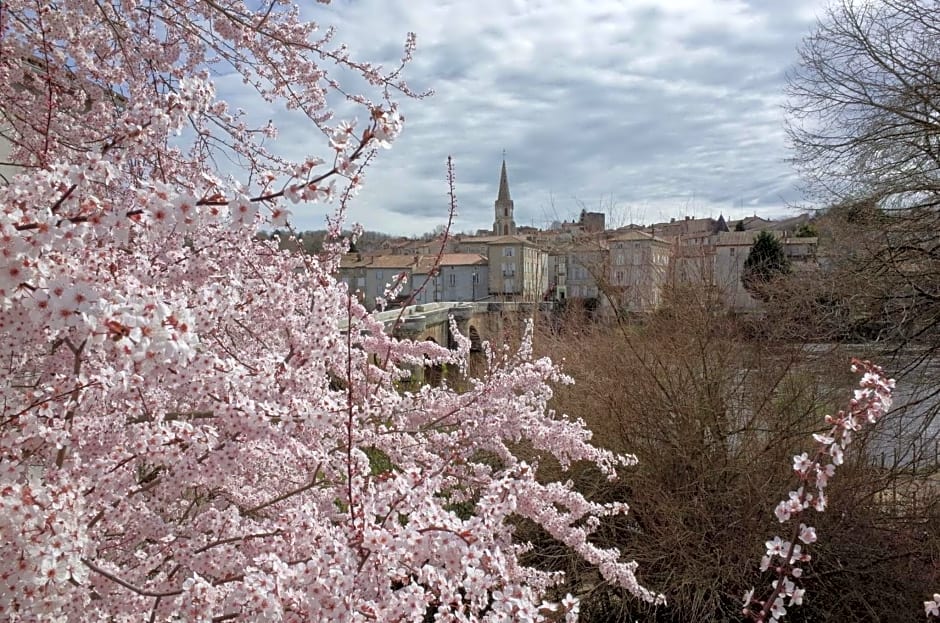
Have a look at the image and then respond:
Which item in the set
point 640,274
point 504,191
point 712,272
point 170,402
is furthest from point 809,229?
point 504,191

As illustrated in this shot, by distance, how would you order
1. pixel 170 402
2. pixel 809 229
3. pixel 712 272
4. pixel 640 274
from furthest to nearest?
pixel 809 229
pixel 640 274
pixel 712 272
pixel 170 402

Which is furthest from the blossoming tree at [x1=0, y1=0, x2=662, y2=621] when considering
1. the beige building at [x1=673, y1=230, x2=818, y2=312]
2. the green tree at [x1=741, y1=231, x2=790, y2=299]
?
the green tree at [x1=741, y1=231, x2=790, y2=299]

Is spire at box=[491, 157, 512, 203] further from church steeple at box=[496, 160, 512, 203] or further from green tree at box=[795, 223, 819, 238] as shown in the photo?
green tree at box=[795, 223, 819, 238]

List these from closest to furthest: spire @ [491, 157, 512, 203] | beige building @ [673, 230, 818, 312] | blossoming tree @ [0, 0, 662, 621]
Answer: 1. blossoming tree @ [0, 0, 662, 621]
2. beige building @ [673, 230, 818, 312]
3. spire @ [491, 157, 512, 203]

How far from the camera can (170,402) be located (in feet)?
8.36

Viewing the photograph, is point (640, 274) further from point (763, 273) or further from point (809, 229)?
point (809, 229)

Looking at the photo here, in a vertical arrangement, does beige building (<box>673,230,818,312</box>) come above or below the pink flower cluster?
above

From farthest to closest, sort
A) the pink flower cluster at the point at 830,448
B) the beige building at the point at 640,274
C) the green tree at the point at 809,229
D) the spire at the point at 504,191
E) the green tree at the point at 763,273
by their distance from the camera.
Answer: the spire at the point at 504,191
the green tree at the point at 809,229
the green tree at the point at 763,273
the beige building at the point at 640,274
the pink flower cluster at the point at 830,448

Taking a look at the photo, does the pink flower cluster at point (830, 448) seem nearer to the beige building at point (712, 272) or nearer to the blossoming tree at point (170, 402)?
the blossoming tree at point (170, 402)

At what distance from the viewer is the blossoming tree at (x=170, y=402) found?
1281mm

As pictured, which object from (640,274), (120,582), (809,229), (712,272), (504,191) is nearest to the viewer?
(120,582)

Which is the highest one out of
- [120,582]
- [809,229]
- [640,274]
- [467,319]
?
[809,229]

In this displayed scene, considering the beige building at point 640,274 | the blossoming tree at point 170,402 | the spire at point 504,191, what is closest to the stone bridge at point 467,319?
the beige building at point 640,274

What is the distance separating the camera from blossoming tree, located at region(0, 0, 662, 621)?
4.20ft
